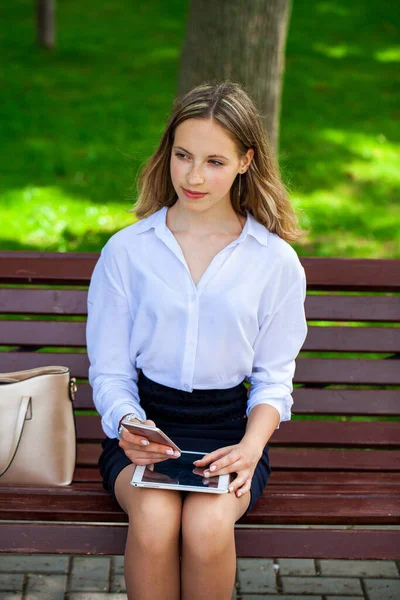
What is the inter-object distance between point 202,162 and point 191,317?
1.71ft

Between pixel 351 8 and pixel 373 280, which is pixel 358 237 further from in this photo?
pixel 351 8

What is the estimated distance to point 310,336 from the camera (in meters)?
3.70

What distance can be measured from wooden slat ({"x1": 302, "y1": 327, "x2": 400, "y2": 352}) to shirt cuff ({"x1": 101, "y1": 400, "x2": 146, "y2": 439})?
94 cm

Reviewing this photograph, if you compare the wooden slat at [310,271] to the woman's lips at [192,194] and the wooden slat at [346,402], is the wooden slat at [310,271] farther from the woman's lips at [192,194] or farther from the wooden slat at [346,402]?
the woman's lips at [192,194]

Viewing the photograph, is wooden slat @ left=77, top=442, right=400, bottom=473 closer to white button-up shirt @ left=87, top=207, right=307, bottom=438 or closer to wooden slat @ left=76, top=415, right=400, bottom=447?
wooden slat @ left=76, top=415, right=400, bottom=447

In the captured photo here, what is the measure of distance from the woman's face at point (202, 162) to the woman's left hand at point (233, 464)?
0.82 m

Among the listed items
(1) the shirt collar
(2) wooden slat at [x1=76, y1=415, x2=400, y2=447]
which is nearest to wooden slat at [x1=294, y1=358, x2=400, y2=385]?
(2) wooden slat at [x1=76, y1=415, x2=400, y2=447]

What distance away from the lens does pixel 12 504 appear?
9.68 feet

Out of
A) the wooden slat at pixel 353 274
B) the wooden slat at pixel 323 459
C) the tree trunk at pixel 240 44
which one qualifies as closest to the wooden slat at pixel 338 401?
the wooden slat at pixel 323 459

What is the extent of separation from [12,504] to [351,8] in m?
10.8

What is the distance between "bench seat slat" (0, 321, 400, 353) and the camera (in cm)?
363

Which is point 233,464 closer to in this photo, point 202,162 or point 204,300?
point 204,300

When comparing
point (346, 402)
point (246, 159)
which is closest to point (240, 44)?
point (246, 159)

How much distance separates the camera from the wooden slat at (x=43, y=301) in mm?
3645
